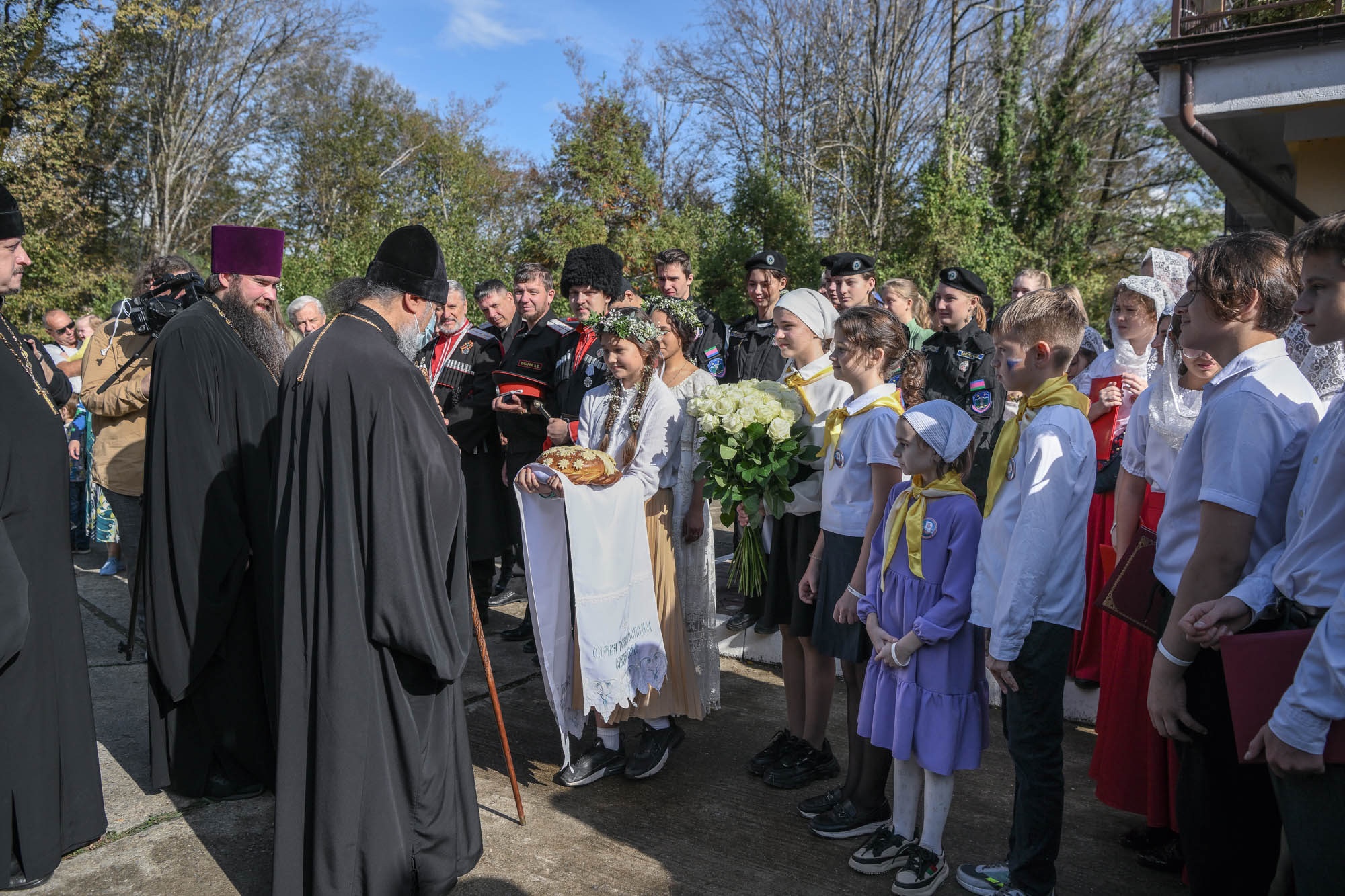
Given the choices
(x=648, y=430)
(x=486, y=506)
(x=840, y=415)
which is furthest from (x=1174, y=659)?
(x=486, y=506)

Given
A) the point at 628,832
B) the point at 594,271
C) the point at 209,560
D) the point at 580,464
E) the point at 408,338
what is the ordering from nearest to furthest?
the point at 408,338 < the point at 628,832 < the point at 209,560 < the point at 580,464 < the point at 594,271

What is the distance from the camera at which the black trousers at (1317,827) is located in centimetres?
178

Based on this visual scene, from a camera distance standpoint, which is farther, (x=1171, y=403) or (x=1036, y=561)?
(x=1171, y=403)

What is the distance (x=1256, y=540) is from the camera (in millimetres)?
2186

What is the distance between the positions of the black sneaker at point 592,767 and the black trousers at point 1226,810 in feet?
8.01

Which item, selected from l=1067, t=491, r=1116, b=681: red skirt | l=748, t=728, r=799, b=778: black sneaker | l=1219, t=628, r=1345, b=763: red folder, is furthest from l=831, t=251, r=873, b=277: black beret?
l=1219, t=628, r=1345, b=763: red folder

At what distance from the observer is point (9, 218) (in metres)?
3.43

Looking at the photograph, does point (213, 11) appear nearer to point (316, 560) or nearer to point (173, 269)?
point (173, 269)

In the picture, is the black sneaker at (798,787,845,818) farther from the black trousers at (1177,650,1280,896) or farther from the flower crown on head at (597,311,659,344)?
the flower crown on head at (597,311,659,344)

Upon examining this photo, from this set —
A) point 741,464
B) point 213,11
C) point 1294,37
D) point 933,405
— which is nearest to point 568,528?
point 741,464

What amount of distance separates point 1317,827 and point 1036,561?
104 cm

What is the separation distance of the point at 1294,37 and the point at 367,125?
31248 mm

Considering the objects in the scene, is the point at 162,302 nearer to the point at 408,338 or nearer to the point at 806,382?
the point at 408,338

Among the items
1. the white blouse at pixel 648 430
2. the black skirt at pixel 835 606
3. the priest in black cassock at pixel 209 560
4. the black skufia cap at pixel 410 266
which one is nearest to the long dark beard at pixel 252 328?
the priest in black cassock at pixel 209 560
